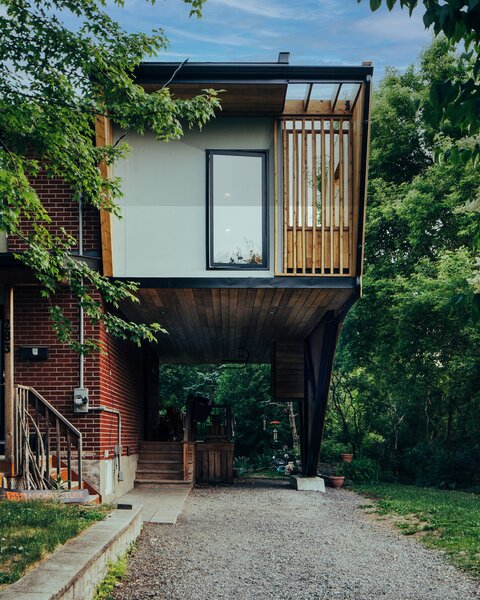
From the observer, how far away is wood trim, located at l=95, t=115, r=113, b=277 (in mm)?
10453

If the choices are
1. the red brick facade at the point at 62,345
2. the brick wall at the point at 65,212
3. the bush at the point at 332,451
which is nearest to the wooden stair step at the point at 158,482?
the red brick facade at the point at 62,345

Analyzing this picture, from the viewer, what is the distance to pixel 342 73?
Answer: 10.7 m

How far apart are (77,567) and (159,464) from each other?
36.8 ft

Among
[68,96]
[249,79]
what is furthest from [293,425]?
[68,96]

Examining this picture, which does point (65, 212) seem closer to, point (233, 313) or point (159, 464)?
point (233, 313)

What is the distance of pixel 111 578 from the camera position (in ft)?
19.6

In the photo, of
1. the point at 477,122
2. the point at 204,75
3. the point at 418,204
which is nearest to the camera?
the point at 477,122

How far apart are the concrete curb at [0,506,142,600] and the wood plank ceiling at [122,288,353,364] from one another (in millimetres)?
5061

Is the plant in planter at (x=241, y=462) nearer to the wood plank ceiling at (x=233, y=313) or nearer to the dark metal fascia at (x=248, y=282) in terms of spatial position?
the wood plank ceiling at (x=233, y=313)

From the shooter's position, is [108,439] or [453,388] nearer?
[108,439]

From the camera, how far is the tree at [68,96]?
8133 millimetres

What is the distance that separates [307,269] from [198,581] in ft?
19.5

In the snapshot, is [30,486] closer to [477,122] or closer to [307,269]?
[307,269]

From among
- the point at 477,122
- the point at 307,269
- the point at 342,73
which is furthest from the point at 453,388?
the point at 477,122
